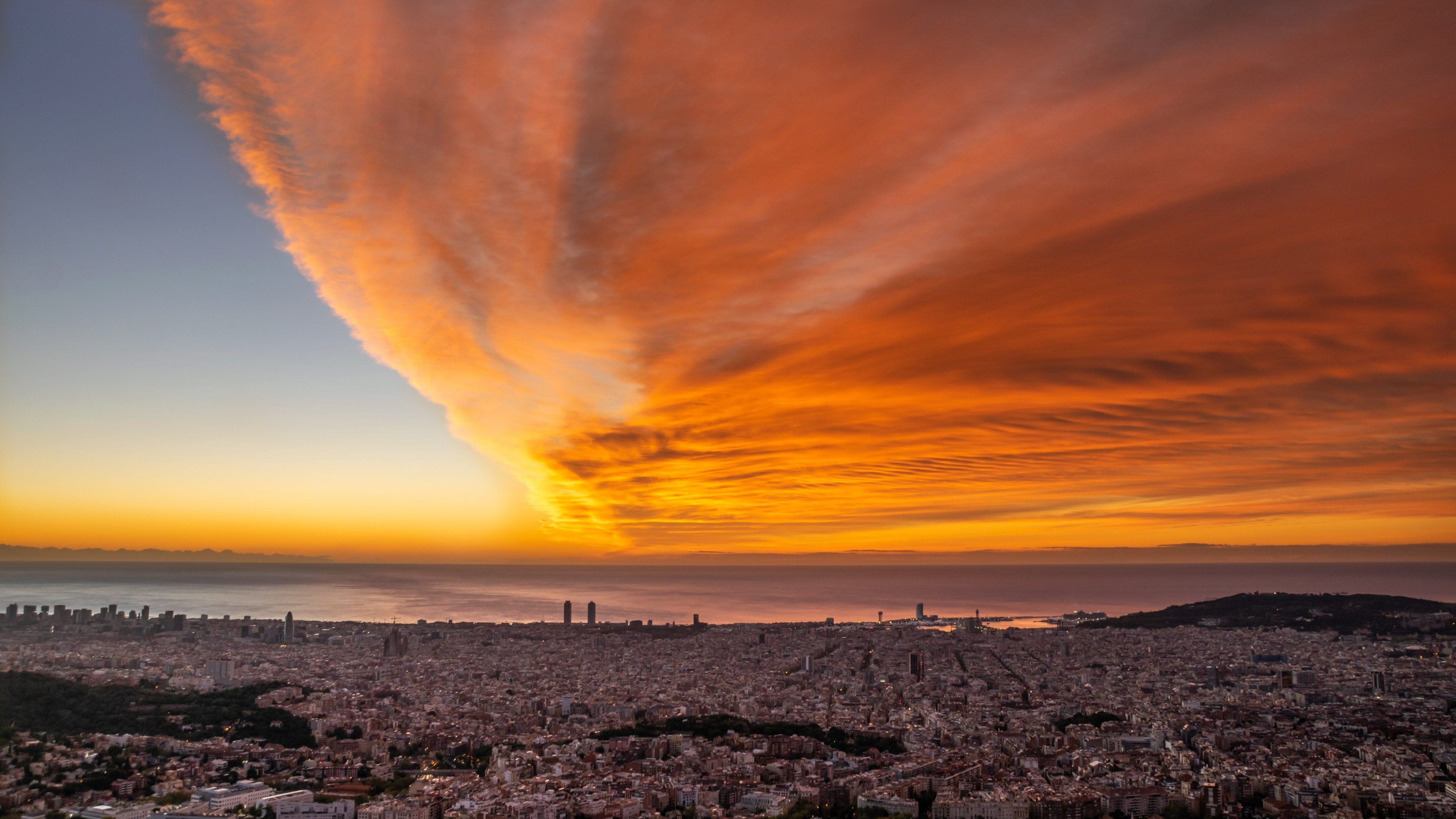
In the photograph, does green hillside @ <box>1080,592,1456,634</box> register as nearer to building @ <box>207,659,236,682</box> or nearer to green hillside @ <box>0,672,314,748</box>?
building @ <box>207,659,236,682</box>

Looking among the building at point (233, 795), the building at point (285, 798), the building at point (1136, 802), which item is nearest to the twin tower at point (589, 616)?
the building at point (233, 795)

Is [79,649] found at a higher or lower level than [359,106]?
lower

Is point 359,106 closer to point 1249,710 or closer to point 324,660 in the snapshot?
point 1249,710

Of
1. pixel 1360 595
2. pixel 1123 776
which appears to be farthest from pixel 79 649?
pixel 1360 595

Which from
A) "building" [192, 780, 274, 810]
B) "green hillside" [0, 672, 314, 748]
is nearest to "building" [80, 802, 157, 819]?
"building" [192, 780, 274, 810]

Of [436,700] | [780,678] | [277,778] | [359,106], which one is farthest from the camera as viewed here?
[780,678]

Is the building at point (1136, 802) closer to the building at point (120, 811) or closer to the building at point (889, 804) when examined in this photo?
the building at point (889, 804)

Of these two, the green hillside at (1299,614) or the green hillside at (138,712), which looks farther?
the green hillside at (1299,614)
